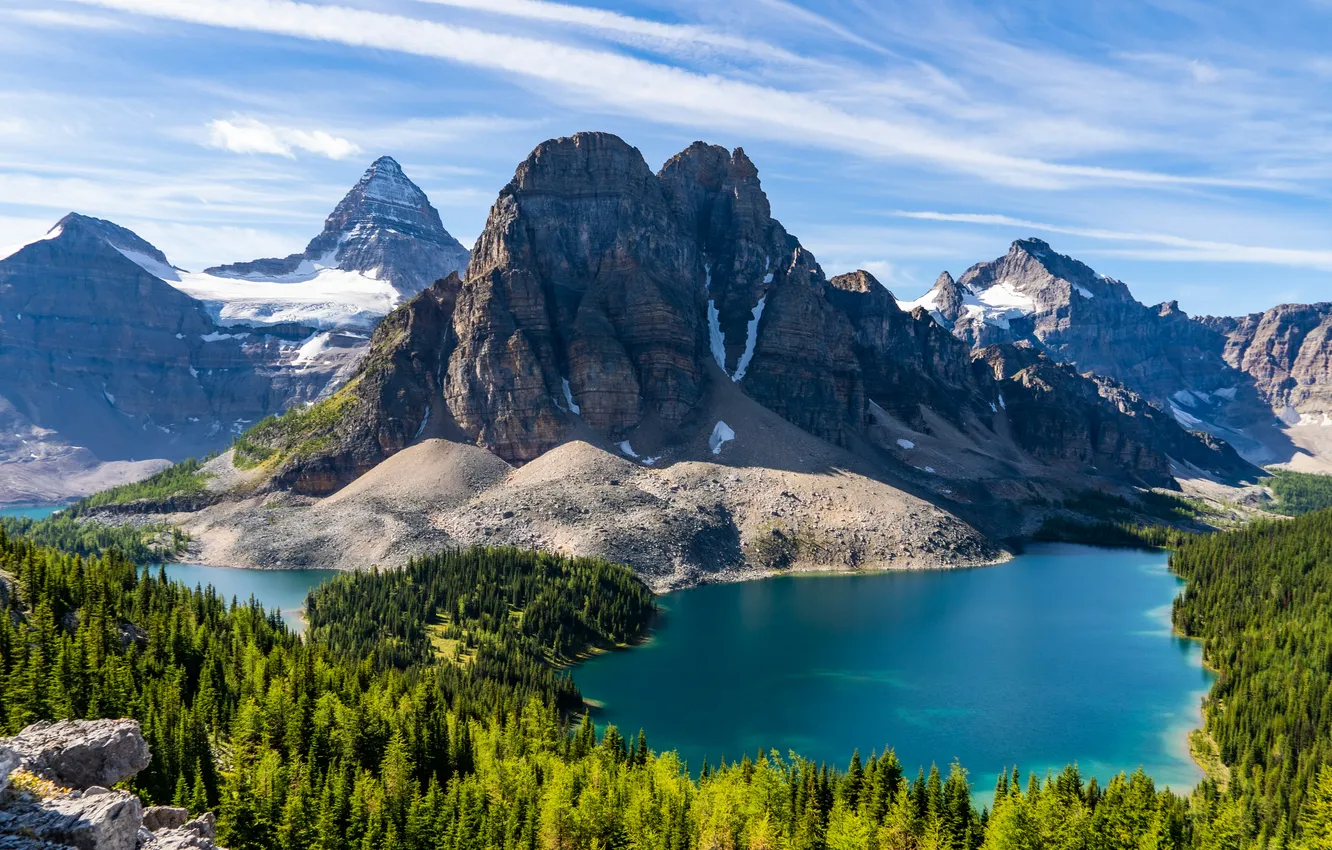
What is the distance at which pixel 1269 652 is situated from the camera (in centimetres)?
9169

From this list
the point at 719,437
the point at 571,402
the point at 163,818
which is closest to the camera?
the point at 163,818

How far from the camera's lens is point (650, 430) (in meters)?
184

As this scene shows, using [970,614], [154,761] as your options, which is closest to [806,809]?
[154,761]

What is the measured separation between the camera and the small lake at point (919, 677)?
73750mm

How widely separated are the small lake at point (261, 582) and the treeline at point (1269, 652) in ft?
315

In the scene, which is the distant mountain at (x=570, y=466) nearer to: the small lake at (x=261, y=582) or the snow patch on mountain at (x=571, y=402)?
the snow patch on mountain at (x=571, y=402)

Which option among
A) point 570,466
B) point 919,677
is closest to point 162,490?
point 570,466

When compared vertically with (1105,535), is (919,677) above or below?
below

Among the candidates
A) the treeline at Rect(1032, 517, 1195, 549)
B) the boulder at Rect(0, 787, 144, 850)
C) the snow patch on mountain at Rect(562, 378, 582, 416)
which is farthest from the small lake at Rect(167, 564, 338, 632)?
the treeline at Rect(1032, 517, 1195, 549)

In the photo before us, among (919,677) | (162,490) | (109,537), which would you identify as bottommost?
(109,537)

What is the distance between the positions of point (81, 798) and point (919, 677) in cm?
7932

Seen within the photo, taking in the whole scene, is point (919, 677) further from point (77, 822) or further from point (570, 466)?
point (570, 466)

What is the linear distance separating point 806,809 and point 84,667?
42.7 meters

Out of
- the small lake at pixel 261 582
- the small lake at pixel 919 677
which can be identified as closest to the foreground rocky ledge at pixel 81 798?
the small lake at pixel 919 677
